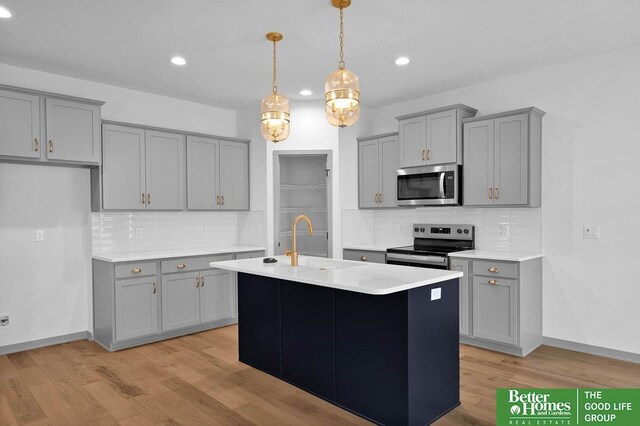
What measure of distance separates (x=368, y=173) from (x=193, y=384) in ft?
10.7

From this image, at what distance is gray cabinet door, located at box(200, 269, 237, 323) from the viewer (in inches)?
192

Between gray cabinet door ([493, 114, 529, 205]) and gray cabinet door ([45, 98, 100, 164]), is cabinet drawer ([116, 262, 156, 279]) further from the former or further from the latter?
gray cabinet door ([493, 114, 529, 205])

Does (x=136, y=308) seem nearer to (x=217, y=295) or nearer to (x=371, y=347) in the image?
(x=217, y=295)

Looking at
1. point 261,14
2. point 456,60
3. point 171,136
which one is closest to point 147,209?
point 171,136

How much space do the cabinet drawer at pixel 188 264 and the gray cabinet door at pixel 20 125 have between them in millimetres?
1585

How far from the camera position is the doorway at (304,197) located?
5453mm

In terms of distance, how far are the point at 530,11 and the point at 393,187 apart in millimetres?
2534

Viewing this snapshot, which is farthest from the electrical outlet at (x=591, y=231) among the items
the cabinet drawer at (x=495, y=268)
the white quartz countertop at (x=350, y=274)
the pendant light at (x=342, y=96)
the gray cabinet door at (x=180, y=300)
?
the gray cabinet door at (x=180, y=300)

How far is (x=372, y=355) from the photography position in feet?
8.79

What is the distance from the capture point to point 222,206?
5.44m

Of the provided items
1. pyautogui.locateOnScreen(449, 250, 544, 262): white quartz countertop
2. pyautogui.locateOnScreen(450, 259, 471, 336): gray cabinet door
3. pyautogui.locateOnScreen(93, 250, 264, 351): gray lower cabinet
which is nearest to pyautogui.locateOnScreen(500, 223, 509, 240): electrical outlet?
pyautogui.locateOnScreen(449, 250, 544, 262): white quartz countertop

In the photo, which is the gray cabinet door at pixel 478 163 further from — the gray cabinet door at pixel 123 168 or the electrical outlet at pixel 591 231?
the gray cabinet door at pixel 123 168

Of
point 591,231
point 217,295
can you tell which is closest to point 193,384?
point 217,295

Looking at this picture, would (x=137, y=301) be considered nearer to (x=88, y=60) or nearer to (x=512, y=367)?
(x=88, y=60)
